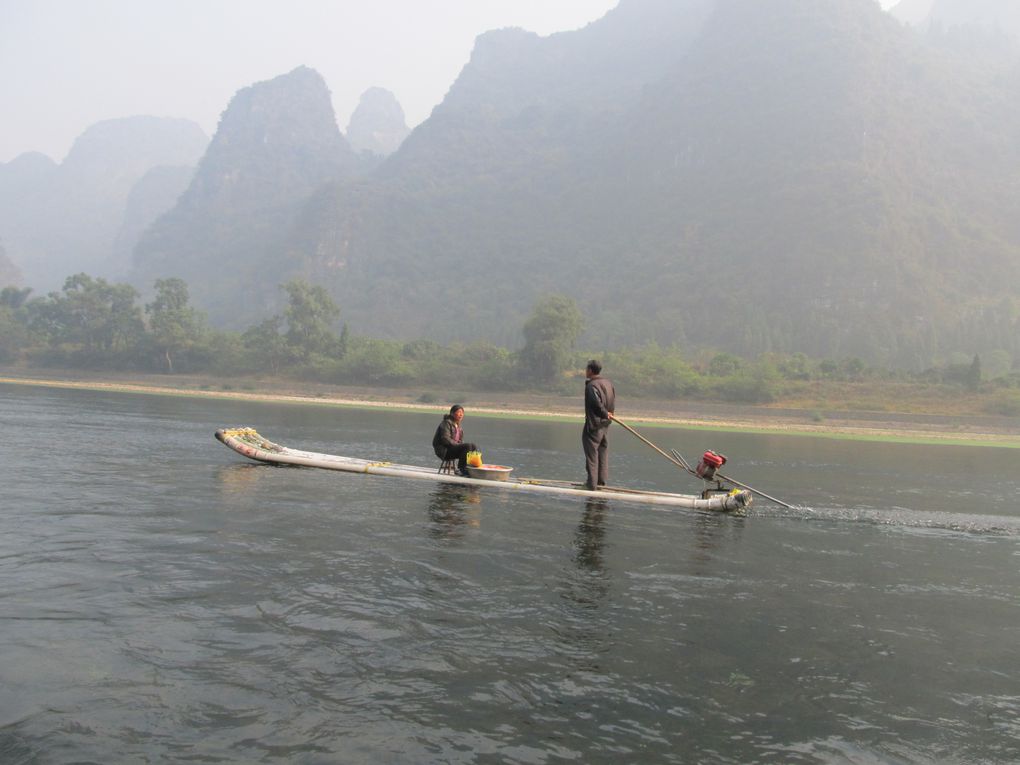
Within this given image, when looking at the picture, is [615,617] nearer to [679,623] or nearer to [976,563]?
[679,623]

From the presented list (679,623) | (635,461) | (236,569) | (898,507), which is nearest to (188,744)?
(236,569)

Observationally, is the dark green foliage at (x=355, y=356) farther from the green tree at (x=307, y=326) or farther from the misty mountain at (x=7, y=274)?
the misty mountain at (x=7, y=274)

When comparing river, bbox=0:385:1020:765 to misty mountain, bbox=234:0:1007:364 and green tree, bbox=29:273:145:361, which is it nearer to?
green tree, bbox=29:273:145:361

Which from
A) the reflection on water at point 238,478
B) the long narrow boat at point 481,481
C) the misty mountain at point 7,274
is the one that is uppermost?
the misty mountain at point 7,274

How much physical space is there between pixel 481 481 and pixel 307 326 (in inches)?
3421

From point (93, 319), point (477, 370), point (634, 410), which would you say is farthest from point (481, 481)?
point (93, 319)

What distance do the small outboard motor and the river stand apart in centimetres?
86

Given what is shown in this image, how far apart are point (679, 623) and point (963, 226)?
158 metres

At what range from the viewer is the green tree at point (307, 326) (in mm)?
96625

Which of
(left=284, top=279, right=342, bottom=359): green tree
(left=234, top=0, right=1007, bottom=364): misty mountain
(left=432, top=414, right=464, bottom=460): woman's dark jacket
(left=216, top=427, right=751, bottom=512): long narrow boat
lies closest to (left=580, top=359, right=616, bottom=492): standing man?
(left=216, top=427, right=751, bottom=512): long narrow boat

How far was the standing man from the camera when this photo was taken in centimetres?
1408

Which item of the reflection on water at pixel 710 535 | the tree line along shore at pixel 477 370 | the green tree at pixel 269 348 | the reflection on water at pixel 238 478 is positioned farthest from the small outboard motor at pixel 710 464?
the green tree at pixel 269 348

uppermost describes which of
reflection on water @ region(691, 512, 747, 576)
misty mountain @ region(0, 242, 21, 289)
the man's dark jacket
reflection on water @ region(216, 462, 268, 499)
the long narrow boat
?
misty mountain @ region(0, 242, 21, 289)

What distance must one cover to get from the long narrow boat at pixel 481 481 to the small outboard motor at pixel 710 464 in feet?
1.53
